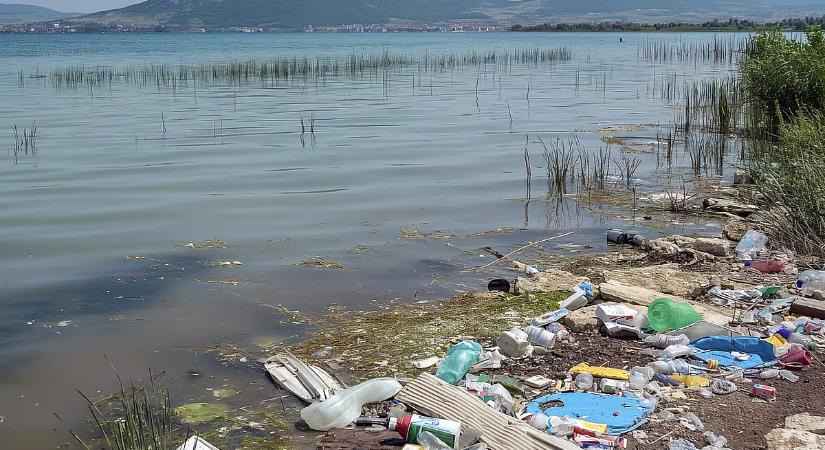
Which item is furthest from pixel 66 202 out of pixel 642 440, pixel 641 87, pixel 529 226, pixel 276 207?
pixel 641 87

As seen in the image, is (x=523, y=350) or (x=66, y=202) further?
(x=66, y=202)

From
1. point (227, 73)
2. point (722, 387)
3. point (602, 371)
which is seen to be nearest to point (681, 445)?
point (722, 387)

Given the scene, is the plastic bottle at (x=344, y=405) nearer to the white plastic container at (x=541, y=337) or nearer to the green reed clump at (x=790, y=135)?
the white plastic container at (x=541, y=337)

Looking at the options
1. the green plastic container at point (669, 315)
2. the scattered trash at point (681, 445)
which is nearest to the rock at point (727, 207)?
the green plastic container at point (669, 315)

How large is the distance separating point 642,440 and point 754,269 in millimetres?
3662

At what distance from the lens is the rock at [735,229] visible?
8.93 m

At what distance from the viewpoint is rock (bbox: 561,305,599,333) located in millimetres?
6254

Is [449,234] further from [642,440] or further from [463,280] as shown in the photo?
[642,440]

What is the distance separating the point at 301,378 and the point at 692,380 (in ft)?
7.91

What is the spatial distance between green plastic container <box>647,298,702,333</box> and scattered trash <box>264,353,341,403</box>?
2.33 m

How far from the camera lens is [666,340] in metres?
5.82

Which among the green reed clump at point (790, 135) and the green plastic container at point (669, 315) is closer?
the green plastic container at point (669, 315)

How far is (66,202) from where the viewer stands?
1182 cm

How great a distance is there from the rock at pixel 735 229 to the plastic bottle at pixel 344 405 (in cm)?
505
